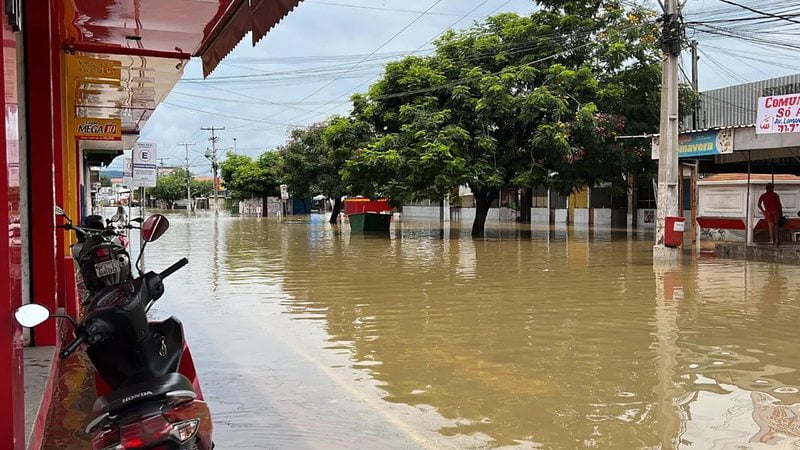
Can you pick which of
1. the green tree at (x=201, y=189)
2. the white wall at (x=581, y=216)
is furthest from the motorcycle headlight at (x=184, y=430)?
the green tree at (x=201, y=189)

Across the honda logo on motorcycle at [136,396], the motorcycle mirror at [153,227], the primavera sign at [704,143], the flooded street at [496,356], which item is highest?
the primavera sign at [704,143]

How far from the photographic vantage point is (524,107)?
833 inches

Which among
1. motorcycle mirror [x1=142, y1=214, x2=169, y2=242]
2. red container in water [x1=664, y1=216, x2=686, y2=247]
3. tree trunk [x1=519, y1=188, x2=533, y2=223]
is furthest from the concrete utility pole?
tree trunk [x1=519, y1=188, x2=533, y2=223]

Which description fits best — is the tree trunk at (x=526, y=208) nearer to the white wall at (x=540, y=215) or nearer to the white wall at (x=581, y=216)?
the white wall at (x=540, y=215)

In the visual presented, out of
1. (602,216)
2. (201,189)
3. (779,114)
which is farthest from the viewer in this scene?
(201,189)

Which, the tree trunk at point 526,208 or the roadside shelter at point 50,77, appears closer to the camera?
the roadside shelter at point 50,77

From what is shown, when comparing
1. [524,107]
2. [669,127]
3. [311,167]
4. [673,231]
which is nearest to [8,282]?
[673,231]

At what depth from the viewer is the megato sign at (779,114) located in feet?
45.9

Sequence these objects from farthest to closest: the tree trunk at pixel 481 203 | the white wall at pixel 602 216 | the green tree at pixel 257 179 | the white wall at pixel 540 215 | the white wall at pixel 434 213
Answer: the green tree at pixel 257 179 → the white wall at pixel 434 213 → the white wall at pixel 540 215 → the white wall at pixel 602 216 → the tree trunk at pixel 481 203

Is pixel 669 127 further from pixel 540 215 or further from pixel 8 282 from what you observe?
pixel 540 215

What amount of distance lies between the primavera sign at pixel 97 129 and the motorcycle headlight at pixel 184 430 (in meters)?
12.9

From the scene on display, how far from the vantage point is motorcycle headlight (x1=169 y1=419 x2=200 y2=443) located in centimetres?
283

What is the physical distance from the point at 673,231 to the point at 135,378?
13.5 metres

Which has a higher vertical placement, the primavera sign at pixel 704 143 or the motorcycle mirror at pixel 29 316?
the primavera sign at pixel 704 143
